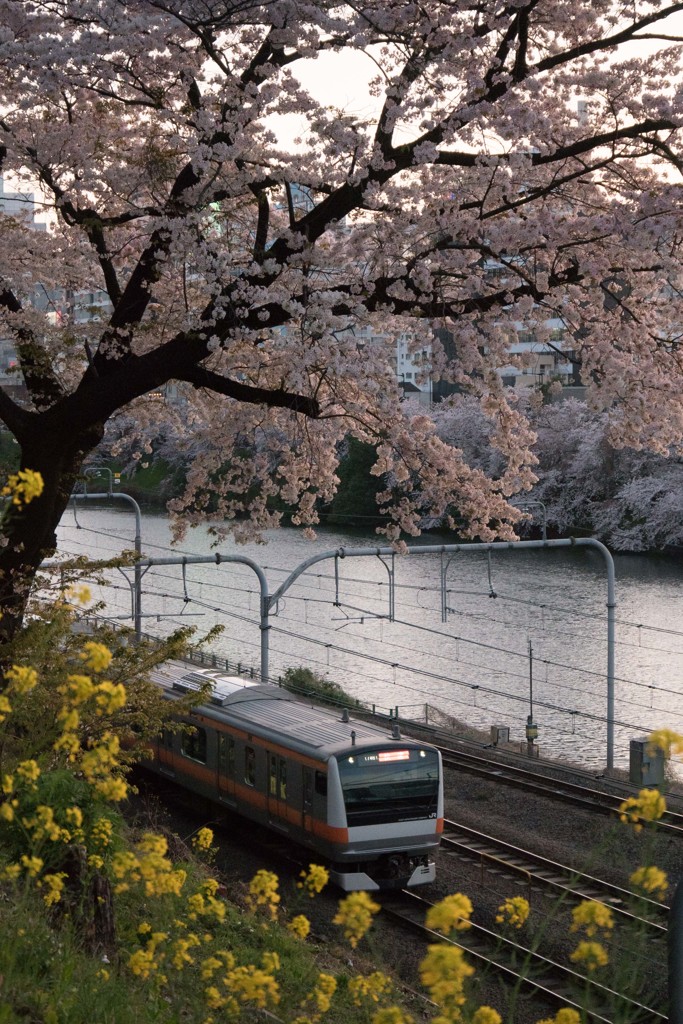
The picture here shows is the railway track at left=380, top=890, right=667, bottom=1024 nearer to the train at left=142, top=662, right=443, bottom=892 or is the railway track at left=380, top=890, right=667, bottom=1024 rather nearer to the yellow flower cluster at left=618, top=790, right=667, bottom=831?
the train at left=142, top=662, right=443, bottom=892

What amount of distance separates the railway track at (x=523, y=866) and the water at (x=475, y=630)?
12.9ft

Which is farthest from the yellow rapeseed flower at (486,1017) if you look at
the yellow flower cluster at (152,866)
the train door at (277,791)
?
the train door at (277,791)

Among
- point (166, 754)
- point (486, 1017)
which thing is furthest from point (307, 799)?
point (486, 1017)

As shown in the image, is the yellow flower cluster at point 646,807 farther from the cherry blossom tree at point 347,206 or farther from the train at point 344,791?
the train at point 344,791

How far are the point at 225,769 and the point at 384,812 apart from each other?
101 inches

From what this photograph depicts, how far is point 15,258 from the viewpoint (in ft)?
34.7

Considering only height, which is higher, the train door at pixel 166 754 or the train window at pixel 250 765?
the train window at pixel 250 765

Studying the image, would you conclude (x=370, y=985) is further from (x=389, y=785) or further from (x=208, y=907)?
(x=389, y=785)

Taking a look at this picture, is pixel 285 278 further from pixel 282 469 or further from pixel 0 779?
pixel 0 779

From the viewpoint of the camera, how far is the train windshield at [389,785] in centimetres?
1166

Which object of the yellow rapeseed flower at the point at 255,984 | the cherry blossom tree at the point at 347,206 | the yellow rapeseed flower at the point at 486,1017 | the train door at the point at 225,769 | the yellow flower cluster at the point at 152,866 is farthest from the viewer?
the train door at the point at 225,769

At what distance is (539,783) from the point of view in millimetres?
17016

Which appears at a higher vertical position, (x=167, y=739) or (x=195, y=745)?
(x=195, y=745)

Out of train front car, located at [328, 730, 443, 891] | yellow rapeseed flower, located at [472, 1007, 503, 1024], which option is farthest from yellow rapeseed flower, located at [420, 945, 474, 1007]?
train front car, located at [328, 730, 443, 891]
